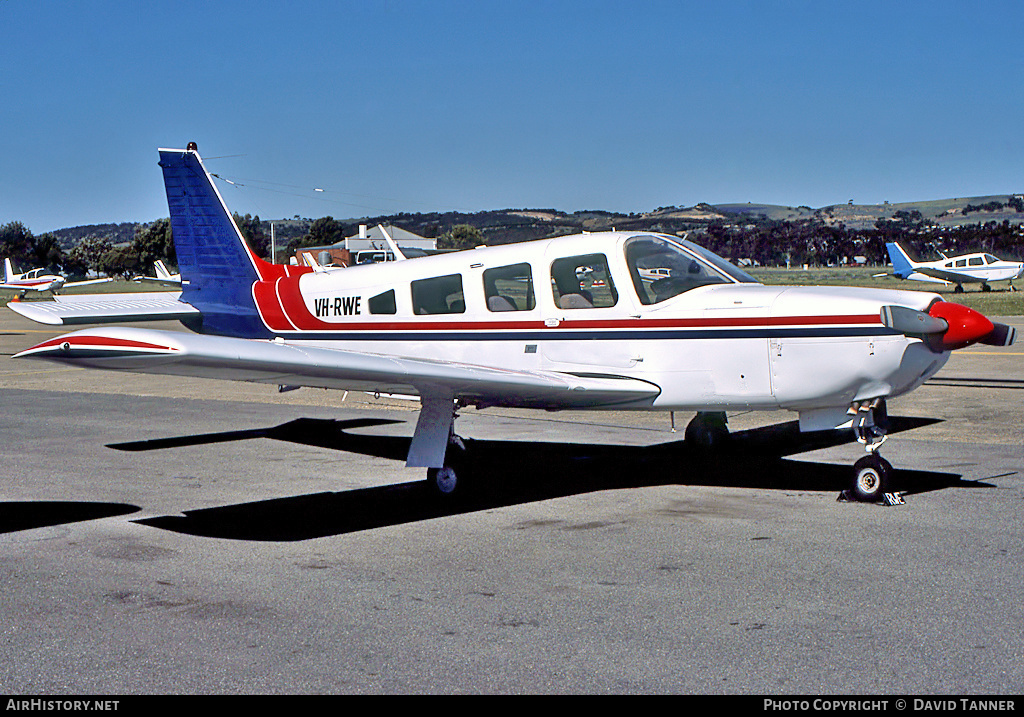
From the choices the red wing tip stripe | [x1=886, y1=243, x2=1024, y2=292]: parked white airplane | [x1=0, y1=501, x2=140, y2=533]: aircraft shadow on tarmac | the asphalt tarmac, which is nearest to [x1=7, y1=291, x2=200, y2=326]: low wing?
the asphalt tarmac

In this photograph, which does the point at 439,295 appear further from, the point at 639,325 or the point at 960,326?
the point at 960,326

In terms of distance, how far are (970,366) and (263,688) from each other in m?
16.1

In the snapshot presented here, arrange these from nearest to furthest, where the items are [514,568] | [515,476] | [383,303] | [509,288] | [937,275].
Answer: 1. [514,568]
2. [509,288]
3. [515,476]
4. [383,303]
5. [937,275]

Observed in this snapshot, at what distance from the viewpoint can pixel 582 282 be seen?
8141 mm

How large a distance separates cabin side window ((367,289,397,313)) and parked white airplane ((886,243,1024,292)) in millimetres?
46094

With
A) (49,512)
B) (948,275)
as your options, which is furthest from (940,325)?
(948,275)

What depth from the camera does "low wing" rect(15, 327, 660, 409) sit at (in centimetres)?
550

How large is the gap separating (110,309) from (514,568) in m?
6.75

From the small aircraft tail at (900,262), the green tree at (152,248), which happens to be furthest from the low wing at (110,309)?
the green tree at (152,248)

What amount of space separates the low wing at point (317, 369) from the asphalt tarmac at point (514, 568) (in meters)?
0.84

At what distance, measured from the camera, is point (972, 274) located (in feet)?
163

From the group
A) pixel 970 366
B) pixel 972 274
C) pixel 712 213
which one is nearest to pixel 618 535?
pixel 970 366

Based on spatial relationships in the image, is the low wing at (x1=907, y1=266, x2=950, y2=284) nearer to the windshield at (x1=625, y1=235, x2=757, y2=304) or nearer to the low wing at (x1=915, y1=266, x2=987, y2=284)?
the low wing at (x1=915, y1=266, x2=987, y2=284)

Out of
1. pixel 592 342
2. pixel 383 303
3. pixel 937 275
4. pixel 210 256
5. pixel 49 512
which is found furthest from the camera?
pixel 937 275
